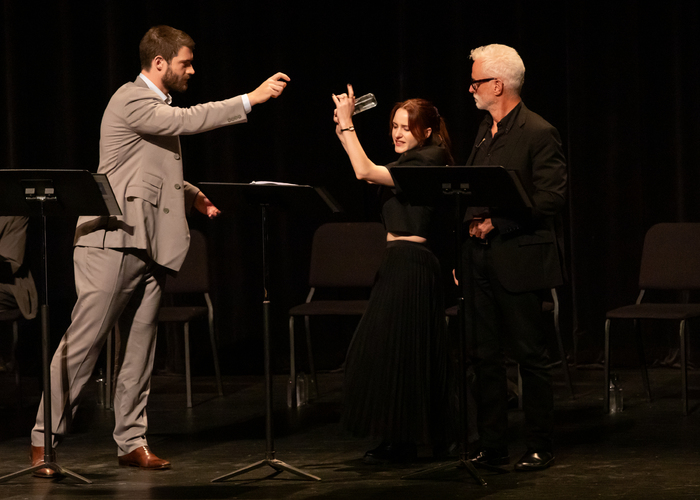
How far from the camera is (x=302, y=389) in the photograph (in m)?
5.02

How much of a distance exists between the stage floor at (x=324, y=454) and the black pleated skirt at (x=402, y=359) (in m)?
0.17

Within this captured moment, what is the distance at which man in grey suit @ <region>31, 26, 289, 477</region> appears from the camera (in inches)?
138

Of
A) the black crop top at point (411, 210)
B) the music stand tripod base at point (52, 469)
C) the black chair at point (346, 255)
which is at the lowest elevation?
the music stand tripod base at point (52, 469)

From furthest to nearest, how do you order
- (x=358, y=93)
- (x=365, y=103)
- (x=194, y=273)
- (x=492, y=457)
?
1. (x=358, y=93)
2. (x=194, y=273)
3. (x=492, y=457)
4. (x=365, y=103)

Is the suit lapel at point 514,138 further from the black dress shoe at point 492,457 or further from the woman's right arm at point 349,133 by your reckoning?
the black dress shoe at point 492,457

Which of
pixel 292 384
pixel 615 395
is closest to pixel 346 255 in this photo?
pixel 292 384

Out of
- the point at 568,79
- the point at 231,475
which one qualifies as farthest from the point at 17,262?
the point at 568,79

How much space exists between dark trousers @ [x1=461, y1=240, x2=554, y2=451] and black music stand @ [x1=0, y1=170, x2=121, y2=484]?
1386 millimetres

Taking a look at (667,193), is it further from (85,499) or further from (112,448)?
(85,499)

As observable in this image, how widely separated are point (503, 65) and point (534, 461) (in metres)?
1.47

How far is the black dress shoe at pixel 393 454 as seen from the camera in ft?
12.0

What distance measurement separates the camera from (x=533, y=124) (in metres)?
3.45

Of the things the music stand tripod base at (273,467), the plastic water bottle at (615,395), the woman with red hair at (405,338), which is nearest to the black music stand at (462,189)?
the woman with red hair at (405,338)

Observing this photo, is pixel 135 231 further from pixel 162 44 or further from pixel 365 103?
pixel 365 103
